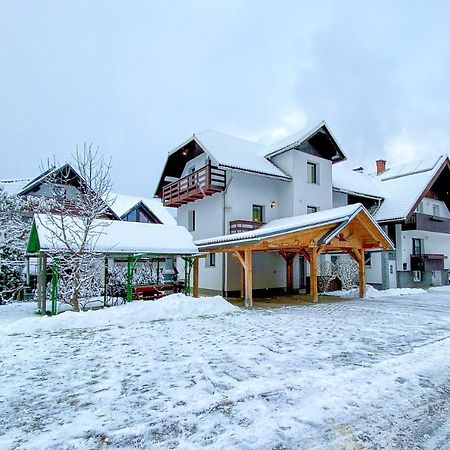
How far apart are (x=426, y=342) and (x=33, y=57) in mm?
24933

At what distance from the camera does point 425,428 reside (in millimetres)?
3418

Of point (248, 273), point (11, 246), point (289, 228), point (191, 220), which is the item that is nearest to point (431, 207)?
point (191, 220)

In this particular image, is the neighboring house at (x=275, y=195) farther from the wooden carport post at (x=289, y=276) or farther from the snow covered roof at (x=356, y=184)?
the wooden carport post at (x=289, y=276)

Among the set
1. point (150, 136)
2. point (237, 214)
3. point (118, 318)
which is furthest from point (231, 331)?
point (150, 136)

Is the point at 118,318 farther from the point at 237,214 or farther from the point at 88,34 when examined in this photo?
the point at 88,34

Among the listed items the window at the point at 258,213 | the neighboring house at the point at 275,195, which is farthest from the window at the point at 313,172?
the window at the point at 258,213

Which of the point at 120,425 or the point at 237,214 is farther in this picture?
the point at 237,214

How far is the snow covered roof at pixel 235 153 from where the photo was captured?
53.0 ft

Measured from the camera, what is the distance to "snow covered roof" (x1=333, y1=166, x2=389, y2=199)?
21492mm

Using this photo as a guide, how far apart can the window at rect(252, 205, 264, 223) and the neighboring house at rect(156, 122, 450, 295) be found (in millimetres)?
52

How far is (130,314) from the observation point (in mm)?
9672

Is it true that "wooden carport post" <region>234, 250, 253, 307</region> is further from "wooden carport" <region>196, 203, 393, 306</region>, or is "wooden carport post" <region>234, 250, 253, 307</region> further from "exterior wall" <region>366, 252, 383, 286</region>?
"exterior wall" <region>366, 252, 383, 286</region>

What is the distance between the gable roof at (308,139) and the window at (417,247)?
339 inches

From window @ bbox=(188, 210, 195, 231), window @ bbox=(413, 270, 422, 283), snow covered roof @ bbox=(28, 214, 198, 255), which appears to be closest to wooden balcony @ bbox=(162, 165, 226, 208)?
window @ bbox=(188, 210, 195, 231)
